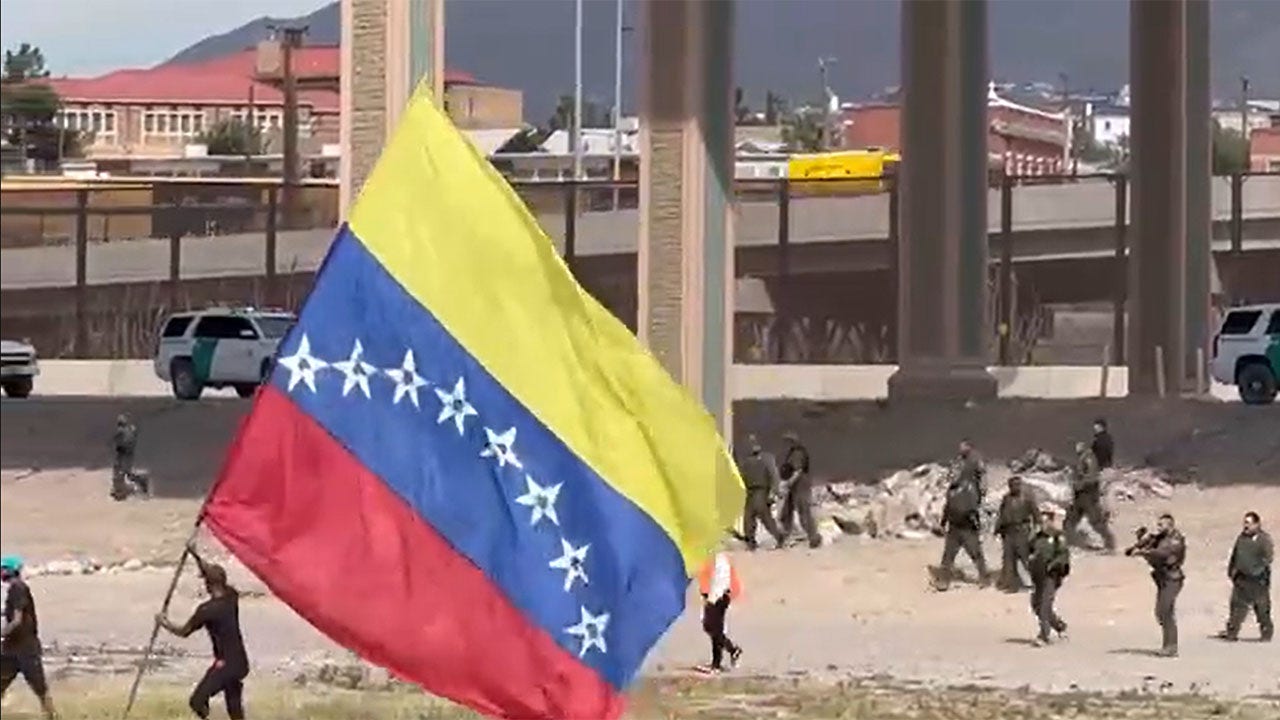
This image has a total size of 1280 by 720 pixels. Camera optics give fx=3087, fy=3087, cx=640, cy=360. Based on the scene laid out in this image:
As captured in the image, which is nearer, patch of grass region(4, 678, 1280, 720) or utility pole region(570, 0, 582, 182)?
patch of grass region(4, 678, 1280, 720)

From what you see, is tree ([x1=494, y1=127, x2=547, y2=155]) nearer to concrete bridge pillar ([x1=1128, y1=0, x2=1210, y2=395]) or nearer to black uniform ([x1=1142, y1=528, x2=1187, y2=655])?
concrete bridge pillar ([x1=1128, y1=0, x2=1210, y2=395])

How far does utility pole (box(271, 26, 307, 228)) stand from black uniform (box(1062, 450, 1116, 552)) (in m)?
9.59

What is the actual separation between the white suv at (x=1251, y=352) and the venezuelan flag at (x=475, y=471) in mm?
31810

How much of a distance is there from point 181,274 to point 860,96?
46630 millimetres

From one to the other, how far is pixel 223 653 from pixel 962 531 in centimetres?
1433

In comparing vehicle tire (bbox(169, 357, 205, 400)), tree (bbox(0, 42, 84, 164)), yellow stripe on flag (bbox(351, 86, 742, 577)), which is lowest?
vehicle tire (bbox(169, 357, 205, 400))

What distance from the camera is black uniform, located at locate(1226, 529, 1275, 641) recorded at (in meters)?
24.4

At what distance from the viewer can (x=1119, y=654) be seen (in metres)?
24.6

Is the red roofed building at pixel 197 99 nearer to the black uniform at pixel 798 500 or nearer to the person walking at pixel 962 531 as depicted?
the black uniform at pixel 798 500

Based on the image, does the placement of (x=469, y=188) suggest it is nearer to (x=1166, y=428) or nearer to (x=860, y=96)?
(x=1166, y=428)

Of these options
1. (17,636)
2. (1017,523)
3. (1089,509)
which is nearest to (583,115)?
(1089,509)

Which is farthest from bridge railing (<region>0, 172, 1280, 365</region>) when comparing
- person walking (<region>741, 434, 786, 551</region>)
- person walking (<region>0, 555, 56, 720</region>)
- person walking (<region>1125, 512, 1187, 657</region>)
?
person walking (<region>0, 555, 56, 720</region>)

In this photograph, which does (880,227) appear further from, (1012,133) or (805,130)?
(805,130)

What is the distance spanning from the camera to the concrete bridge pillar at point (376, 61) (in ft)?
102
